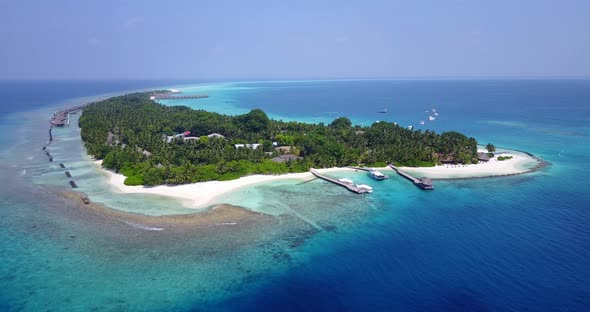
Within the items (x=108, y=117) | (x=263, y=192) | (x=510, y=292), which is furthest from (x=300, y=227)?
(x=108, y=117)

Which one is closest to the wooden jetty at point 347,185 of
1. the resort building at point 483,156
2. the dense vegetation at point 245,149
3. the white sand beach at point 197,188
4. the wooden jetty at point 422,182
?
the white sand beach at point 197,188

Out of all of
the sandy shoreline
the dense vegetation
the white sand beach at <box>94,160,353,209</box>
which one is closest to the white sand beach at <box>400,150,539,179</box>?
the sandy shoreline

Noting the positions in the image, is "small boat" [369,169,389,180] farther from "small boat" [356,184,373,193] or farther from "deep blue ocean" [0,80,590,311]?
"small boat" [356,184,373,193]

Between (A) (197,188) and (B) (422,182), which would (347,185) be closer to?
(B) (422,182)

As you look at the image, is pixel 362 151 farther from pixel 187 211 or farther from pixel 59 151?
pixel 59 151

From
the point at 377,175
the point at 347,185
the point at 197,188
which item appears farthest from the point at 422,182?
Result: the point at 197,188
